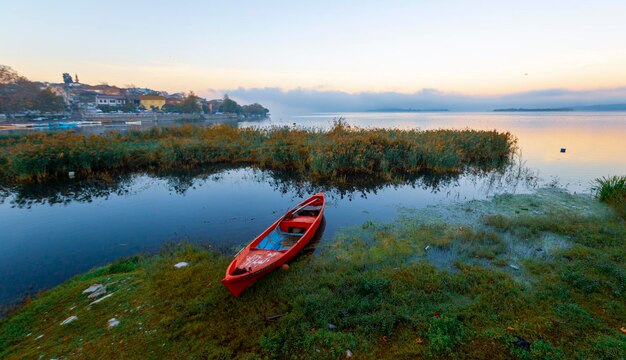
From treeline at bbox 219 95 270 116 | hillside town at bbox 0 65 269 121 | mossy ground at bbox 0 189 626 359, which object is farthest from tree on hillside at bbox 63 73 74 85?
mossy ground at bbox 0 189 626 359

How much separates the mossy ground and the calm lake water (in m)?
1.61

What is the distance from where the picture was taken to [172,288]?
5.88 m

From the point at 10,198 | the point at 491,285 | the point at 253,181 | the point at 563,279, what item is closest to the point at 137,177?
the point at 10,198

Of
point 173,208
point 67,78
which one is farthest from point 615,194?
point 67,78

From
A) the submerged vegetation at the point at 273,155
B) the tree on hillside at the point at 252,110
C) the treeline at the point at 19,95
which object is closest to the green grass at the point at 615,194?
the submerged vegetation at the point at 273,155

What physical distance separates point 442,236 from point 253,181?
452 inches

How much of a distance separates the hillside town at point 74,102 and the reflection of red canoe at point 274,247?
83.2 metres

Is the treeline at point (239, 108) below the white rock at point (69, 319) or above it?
above

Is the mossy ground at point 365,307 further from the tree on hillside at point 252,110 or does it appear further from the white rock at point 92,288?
the tree on hillside at point 252,110

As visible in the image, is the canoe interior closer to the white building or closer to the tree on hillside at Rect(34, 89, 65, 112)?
the tree on hillside at Rect(34, 89, 65, 112)

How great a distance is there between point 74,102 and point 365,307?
Answer: 123m

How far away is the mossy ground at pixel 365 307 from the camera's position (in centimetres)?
432

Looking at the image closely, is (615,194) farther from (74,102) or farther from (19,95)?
(74,102)

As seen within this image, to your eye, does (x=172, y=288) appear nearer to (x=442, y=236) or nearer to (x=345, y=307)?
(x=345, y=307)
